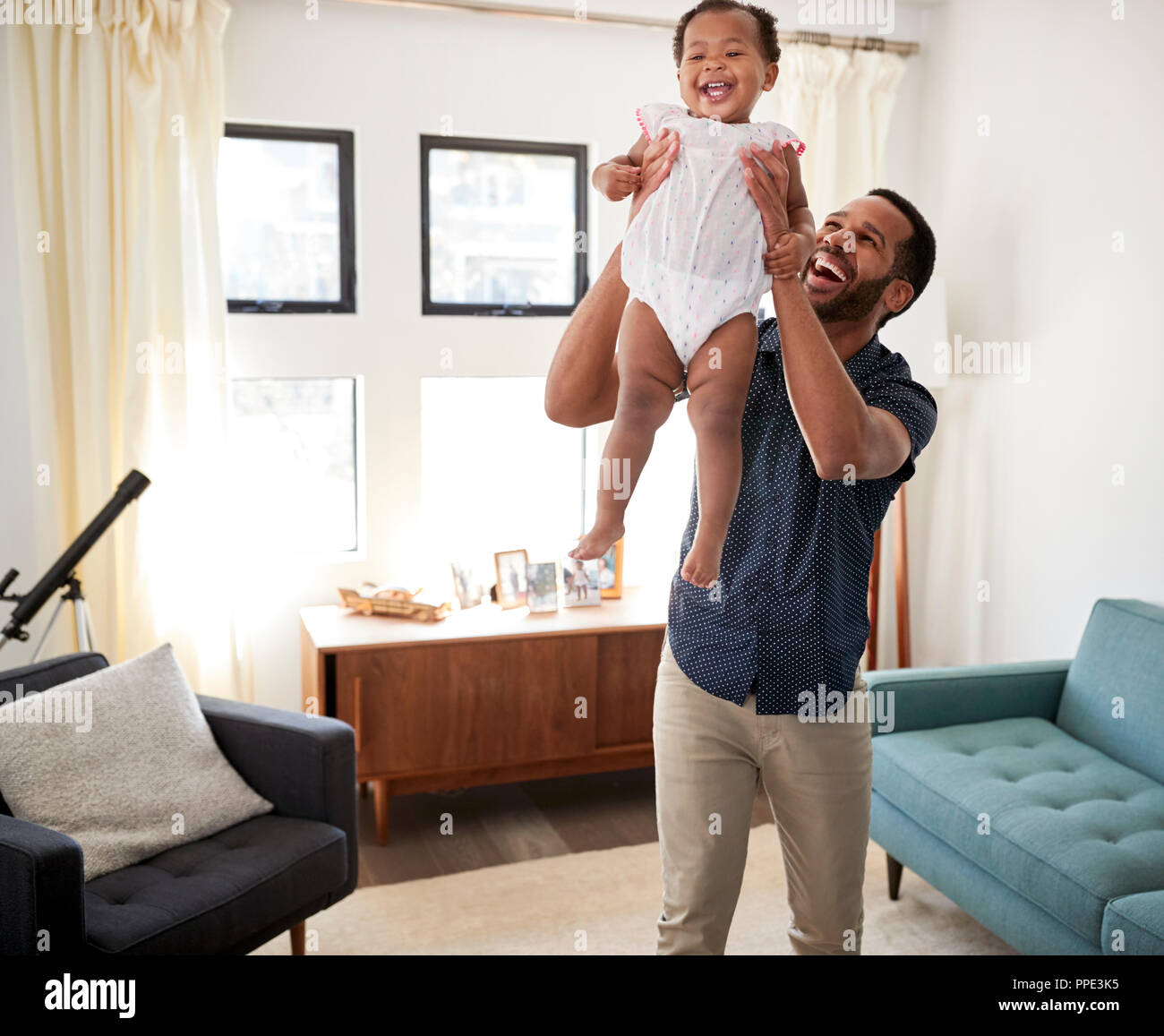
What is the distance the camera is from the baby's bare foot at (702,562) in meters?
1.07

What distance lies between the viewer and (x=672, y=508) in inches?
160

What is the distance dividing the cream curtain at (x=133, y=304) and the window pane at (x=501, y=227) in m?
0.77

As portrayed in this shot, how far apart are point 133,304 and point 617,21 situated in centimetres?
181

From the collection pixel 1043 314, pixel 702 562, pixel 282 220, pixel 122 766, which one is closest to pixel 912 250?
pixel 702 562

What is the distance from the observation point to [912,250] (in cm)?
145

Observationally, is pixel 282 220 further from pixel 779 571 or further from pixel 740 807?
pixel 740 807

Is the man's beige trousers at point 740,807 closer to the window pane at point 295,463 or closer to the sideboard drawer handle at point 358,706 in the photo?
the sideboard drawer handle at point 358,706

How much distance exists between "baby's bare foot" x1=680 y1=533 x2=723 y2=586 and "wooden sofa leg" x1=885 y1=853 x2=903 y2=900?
2.28 meters

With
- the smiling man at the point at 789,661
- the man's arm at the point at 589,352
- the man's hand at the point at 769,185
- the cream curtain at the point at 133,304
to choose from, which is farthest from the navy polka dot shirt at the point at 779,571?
the cream curtain at the point at 133,304

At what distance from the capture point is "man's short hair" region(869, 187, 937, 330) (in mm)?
1430

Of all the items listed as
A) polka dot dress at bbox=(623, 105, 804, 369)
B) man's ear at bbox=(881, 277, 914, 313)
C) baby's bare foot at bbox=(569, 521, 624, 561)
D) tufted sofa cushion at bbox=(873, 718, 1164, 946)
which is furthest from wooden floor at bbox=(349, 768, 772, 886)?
polka dot dress at bbox=(623, 105, 804, 369)

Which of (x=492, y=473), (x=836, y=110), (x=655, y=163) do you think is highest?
(x=836, y=110)

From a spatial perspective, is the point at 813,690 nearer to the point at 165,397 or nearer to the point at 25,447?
the point at 165,397
